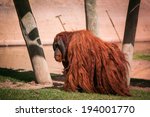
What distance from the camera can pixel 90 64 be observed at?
8.80 meters

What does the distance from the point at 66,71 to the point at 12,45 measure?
42.1 ft

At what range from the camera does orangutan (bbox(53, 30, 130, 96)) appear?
8.77 metres

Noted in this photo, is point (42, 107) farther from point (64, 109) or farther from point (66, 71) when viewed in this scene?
point (66, 71)

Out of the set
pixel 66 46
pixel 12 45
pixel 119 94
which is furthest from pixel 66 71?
pixel 12 45

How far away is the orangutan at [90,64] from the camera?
8.77m

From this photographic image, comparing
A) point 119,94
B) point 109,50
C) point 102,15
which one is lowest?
point 102,15

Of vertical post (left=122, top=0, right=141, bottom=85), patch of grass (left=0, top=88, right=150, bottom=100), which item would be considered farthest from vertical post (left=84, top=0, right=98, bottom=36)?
patch of grass (left=0, top=88, right=150, bottom=100)

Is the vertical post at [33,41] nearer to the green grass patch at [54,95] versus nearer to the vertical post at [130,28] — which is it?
the green grass patch at [54,95]

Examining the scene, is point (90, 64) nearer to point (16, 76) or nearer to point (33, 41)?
point (33, 41)

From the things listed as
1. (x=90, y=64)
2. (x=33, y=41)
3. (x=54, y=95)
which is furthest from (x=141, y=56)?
(x=54, y=95)

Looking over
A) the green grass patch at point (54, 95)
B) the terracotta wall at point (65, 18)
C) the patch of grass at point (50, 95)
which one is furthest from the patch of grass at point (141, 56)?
the patch of grass at point (50, 95)

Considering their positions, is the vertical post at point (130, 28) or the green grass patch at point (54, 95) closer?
the green grass patch at point (54, 95)

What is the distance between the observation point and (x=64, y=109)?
779 cm

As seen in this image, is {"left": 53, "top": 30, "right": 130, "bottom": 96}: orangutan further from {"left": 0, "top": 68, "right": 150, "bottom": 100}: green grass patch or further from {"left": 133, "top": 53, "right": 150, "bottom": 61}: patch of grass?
{"left": 133, "top": 53, "right": 150, "bottom": 61}: patch of grass
